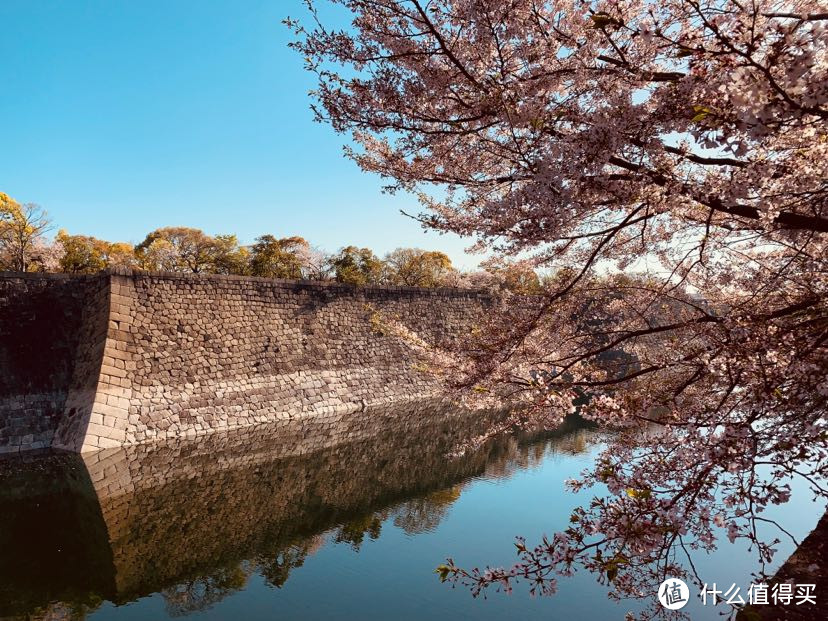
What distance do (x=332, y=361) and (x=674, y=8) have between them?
12937 millimetres

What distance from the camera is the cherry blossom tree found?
1.91 meters

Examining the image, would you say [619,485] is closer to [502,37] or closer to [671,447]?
[671,447]

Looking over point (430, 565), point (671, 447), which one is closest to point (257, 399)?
point (430, 565)

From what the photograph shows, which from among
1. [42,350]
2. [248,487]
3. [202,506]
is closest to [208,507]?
[202,506]

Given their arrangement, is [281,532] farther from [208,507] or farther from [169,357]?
[169,357]

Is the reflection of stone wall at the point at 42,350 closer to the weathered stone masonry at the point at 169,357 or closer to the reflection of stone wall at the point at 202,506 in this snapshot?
the weathered stone masonry at the point at 169,357

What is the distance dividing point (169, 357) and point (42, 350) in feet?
7.86

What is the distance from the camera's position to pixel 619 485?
89.1 inches

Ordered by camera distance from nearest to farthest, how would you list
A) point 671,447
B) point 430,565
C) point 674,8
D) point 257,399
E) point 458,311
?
point 674,8
point 671,447
point 430,565
point 257,399
point 458,311

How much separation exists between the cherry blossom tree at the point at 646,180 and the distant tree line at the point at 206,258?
30.9ft

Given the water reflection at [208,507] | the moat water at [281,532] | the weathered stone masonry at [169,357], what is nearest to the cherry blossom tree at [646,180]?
the moat water at [281,532]

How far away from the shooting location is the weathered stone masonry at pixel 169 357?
32.4 feet

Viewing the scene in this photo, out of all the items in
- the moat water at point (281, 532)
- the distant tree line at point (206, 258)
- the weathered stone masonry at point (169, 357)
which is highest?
the distant tree line at point (206, 258)

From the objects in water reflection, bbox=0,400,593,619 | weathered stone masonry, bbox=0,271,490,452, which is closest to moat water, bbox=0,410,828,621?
water reflection, bbox=0,400,593,619
